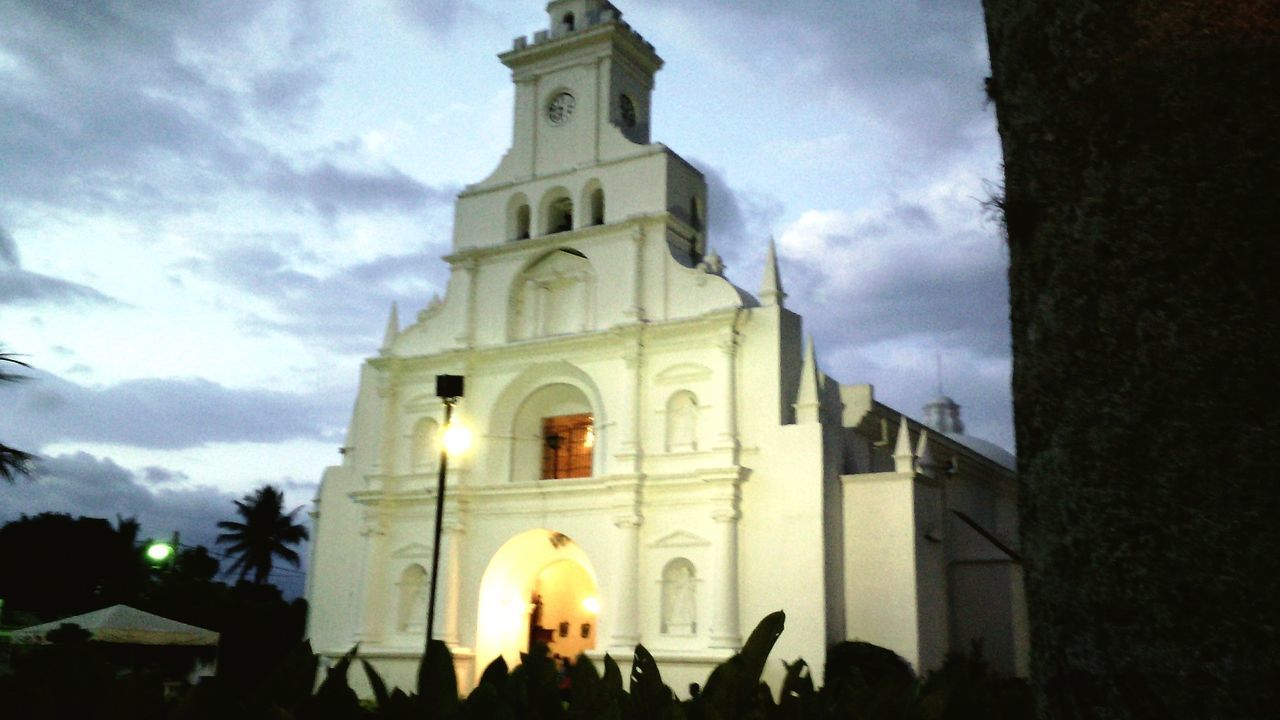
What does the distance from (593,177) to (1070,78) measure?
22919 mm

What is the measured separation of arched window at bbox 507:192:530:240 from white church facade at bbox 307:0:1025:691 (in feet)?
0.24

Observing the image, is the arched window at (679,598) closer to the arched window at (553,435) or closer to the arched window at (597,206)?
the arched window at (553,435)

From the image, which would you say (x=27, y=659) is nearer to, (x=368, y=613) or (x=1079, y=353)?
(x=1079, y=353)

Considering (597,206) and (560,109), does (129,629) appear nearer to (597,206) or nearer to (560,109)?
(597,206)

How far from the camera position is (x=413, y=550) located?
81.1 ft

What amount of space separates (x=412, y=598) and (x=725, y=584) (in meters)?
8.21

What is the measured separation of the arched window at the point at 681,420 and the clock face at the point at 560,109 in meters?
7.71

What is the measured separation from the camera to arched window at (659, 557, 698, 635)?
2122 centimetres

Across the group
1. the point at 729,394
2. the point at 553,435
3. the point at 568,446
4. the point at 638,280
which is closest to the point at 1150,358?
the point at 729,394

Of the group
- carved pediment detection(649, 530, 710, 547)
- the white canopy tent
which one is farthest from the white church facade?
the white canopy tent

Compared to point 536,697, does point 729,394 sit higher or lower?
higher

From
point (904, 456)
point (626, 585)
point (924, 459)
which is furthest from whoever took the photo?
point (924, 459)

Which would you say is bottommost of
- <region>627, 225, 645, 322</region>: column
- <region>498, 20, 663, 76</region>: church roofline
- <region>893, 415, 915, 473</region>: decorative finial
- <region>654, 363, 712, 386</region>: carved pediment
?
<region>893, 415, 915, 473</region>: decorative finial

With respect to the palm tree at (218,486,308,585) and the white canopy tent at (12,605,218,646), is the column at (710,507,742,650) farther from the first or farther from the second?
the palm tree at (218,486,308,585)
